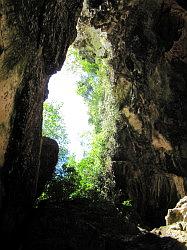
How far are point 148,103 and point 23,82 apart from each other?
6000 millimetres

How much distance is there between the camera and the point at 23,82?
6.93m

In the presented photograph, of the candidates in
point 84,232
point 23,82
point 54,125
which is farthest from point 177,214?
point 54,125

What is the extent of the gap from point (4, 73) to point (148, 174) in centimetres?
726

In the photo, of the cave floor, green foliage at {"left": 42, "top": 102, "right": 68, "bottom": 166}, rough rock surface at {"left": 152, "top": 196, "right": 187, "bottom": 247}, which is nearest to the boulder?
rough rock surface at {"left": 152, "top": 196, "right": 187, "bottom": 247}

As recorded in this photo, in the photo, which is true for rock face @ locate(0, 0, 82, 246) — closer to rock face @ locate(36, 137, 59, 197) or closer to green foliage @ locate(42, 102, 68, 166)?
rock face @ locate(36, 137, 59, 197)

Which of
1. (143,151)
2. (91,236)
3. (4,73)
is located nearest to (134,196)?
(143,151)

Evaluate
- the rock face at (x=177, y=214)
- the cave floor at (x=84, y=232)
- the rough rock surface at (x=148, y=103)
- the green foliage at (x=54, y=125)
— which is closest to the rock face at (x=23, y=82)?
the cave floor at (x=84, y=232)

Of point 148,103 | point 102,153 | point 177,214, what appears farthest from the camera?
point 102,153

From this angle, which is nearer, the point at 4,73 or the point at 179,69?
the point at 4,73

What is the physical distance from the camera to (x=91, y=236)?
6492 millimetres

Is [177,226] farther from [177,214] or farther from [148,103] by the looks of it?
[148,103]

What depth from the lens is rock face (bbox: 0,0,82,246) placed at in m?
6.18

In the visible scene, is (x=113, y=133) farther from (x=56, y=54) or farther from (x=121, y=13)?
(x=56, y=54)

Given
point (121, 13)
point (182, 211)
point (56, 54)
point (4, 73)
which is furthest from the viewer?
point (121, 13)
